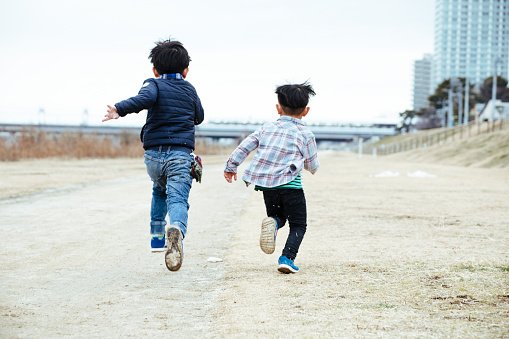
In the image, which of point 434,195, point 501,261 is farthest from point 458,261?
point 434,195

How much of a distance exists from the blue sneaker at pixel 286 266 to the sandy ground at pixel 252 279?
100 millimetres

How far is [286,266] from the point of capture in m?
5.65

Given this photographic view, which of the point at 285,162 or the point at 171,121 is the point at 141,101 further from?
the point at 285,162

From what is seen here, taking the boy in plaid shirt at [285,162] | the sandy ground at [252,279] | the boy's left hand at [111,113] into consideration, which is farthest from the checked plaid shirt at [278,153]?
the boy's left hand at [111,113]

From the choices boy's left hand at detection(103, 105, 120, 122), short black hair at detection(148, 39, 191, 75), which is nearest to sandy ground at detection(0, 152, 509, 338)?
boy's left hand at detection(103, 105, 120, 122)

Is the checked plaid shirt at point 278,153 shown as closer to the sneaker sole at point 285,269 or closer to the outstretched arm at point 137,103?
the sneaker sole at point 285,269

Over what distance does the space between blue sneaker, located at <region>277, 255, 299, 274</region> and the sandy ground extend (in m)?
0.10

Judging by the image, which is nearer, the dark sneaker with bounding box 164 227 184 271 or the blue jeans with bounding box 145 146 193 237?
the dark sneaker with bounding box 164 227 184 271

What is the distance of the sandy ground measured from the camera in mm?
4012

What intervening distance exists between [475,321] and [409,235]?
437cm

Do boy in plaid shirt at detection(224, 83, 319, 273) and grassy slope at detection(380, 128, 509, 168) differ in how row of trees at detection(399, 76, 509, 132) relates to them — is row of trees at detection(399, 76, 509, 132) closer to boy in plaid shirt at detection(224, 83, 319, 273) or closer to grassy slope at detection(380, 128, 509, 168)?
grassy slope at detection(380, 128, 509, 168)

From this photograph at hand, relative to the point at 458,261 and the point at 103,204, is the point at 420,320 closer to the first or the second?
the point at 458,261

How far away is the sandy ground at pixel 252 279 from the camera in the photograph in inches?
158

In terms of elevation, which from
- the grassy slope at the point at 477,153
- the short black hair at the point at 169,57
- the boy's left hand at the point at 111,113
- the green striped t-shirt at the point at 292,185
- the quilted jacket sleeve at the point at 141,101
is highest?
the short black hair at the point at 169,57
